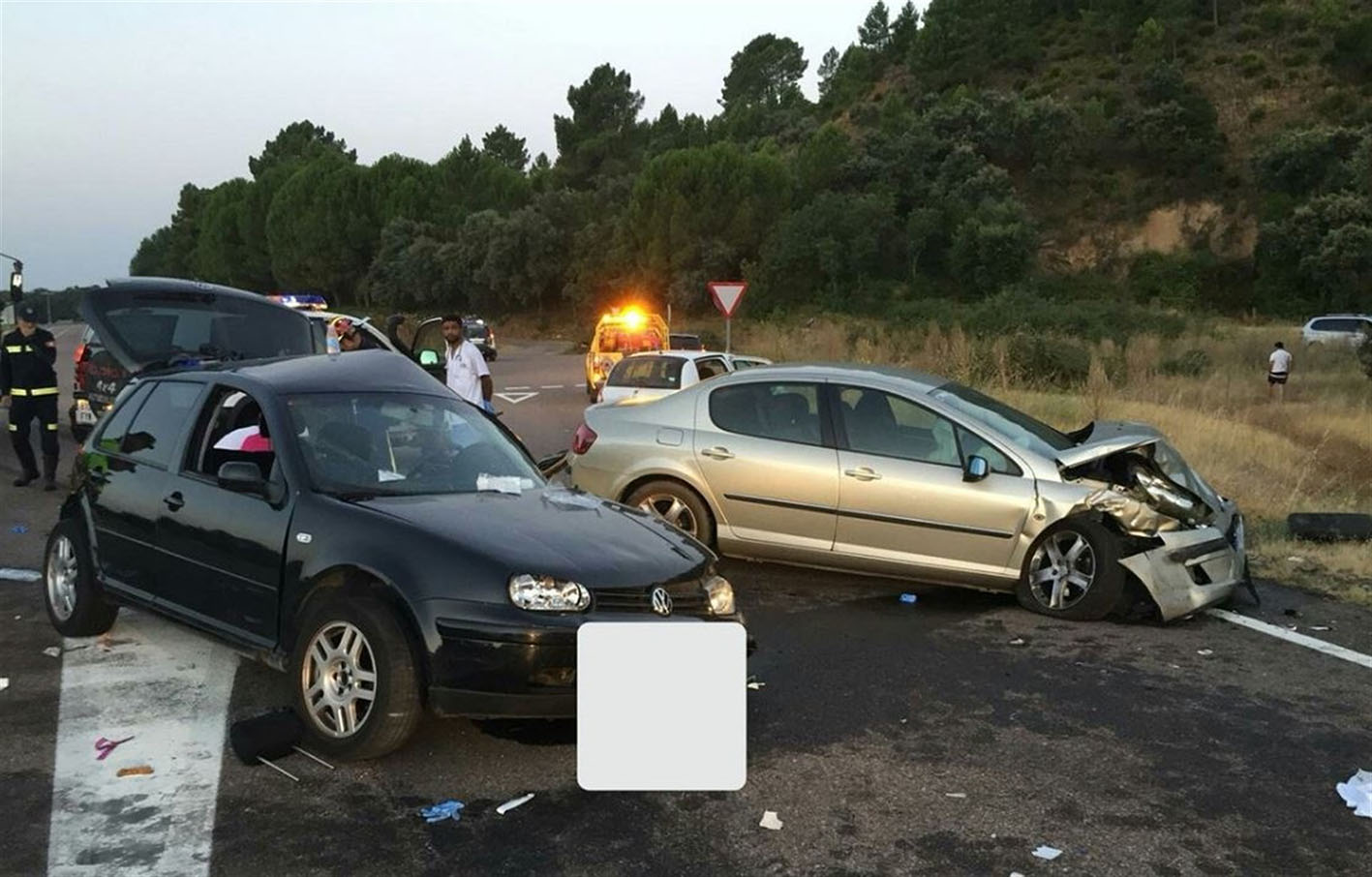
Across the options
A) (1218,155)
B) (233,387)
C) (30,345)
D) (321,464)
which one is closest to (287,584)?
(321,464)

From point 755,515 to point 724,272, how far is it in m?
51.2

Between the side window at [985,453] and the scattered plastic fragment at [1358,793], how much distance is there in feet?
9.70

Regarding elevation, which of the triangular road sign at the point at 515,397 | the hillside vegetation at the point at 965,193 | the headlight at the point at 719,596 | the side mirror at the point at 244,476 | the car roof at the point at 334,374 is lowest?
the triangular road sign at the point at 515,397

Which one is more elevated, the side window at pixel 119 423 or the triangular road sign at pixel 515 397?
the side window at pixel 119 423

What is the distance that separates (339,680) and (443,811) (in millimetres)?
783

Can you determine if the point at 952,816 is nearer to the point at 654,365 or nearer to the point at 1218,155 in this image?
the point at 654,365

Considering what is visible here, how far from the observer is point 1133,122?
6275 cm

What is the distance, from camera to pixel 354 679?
4.51 meters

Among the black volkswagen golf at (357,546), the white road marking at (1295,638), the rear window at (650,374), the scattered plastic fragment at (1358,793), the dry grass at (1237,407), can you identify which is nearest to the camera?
the scattered plastic fragment at (1358,793)

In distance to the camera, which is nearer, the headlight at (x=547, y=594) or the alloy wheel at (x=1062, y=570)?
the headlight at (x=547, y=594)

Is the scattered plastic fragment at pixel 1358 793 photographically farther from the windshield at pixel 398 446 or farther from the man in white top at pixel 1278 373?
the man in white top at pixel 1278 373

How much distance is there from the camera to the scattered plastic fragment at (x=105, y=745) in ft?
15.0

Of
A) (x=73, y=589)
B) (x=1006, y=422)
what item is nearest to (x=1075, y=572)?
(x=1006, y=422)

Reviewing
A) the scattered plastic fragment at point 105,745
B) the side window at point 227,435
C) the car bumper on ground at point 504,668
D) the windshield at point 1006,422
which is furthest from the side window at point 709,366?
the car bumper on ground at point 504,668
